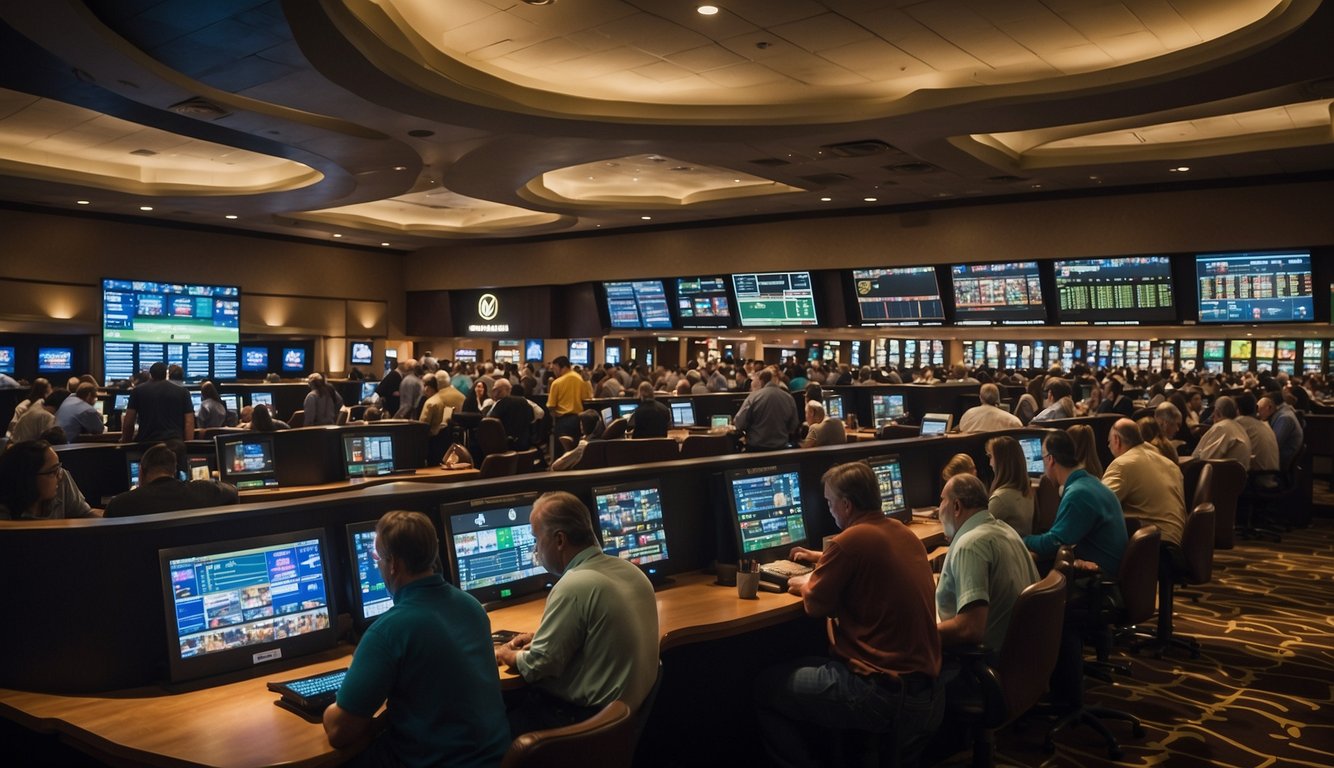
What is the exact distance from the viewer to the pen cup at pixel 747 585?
151 inches

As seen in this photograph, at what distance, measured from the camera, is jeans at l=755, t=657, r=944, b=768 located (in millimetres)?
3254

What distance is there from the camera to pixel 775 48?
23.6 feet

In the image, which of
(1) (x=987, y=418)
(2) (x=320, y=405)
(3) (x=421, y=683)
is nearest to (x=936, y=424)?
(1) (x=987, y=418)

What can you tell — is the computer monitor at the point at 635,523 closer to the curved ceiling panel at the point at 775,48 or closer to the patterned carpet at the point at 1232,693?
the patterned carpet at the point at 1232,693

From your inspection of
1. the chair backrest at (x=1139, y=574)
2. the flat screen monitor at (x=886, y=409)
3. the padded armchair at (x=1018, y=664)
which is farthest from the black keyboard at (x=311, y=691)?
the flat screen monitor at (x=886, y=409)

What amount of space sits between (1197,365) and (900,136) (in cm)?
912

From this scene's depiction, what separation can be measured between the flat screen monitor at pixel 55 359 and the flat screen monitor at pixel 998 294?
13420 mm

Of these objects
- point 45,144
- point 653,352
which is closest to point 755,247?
point 653,352

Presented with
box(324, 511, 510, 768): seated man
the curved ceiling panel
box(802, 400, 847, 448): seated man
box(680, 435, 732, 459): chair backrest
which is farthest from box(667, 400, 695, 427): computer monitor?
box(324, 511, 510, 768): seated man

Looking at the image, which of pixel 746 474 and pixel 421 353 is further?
pixel 421 353

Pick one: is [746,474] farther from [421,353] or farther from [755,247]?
[421,353]

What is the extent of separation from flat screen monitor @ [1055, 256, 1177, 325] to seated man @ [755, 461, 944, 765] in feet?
33.3

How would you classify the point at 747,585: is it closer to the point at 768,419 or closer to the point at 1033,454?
the point at 1033,454

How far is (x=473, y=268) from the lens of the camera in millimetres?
19219
